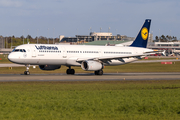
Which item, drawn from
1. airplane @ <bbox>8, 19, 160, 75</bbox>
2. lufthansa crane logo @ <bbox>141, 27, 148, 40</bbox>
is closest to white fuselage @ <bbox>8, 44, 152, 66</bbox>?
airplane @ <bbox>8, 19, 160, 75</bbox>

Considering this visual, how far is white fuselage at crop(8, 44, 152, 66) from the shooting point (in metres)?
39.6

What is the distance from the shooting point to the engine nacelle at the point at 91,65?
40.5m

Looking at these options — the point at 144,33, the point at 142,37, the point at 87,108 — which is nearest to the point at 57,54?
the point at 142,37

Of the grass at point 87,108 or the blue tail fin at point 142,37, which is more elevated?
the blue tail fin at point 142,37

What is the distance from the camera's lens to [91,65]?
133 ft

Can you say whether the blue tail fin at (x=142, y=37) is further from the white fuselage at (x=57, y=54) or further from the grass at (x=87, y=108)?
the grass at (x=87, y=108)

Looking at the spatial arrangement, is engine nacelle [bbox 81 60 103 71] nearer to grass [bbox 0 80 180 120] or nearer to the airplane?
the airplane

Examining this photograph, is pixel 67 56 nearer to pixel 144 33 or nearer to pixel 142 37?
pixel 142 37

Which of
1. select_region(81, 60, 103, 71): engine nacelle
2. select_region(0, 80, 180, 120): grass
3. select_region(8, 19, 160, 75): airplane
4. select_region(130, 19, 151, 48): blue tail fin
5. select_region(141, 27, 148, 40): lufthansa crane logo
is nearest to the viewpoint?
select_region(0, 80, 180, 120): grass

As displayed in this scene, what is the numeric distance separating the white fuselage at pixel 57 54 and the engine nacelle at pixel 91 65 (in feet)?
4.59

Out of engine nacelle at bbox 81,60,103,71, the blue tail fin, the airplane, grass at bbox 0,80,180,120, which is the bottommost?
grass at bbox 0,80,180,120

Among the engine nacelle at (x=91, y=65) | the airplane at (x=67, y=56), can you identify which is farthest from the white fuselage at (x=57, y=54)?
the engine nacelle at (x=91, y=65)

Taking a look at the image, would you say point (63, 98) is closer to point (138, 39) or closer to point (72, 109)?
point (72, 109)

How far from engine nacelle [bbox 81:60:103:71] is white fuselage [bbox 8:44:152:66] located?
1.40 m
